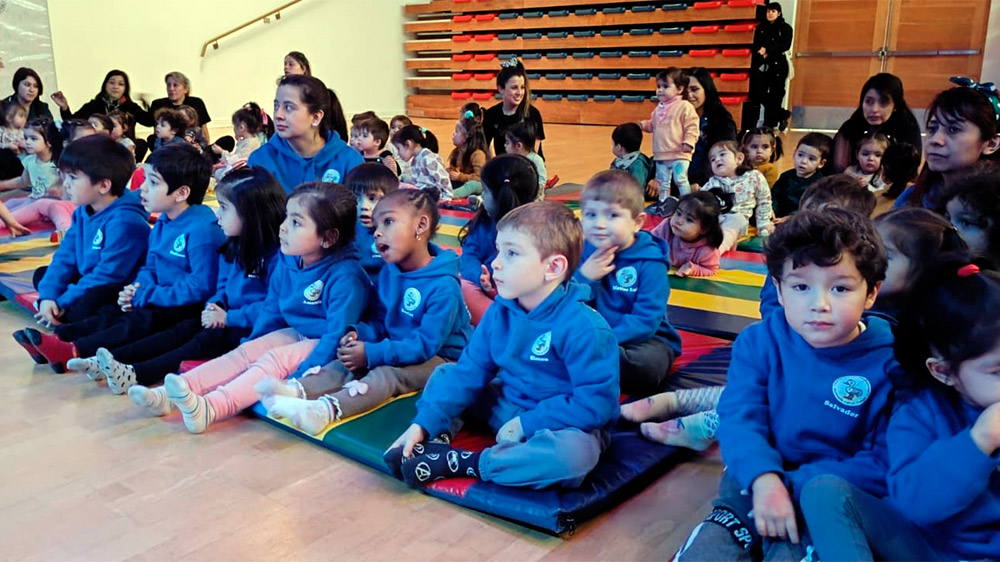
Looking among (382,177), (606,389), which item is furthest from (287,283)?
(606,389)

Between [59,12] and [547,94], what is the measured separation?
7425mm

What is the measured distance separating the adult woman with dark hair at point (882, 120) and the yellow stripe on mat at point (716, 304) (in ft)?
7.64

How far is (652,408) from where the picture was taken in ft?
8.84

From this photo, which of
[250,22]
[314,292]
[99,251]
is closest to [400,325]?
[314,292]

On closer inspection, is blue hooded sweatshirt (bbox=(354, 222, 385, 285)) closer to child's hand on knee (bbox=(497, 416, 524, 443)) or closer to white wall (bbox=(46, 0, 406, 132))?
child's hand on knee (bbox=(497, 416, 524, 443))

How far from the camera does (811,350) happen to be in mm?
1942

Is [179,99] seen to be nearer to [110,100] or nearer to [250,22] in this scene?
[110,100]

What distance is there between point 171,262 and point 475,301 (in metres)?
1.35

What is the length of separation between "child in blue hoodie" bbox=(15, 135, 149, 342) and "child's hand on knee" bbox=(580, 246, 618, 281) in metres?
2.17

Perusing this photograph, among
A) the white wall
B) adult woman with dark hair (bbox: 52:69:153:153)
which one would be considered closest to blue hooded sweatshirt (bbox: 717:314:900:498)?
adult woman with dark hair (bbox: 52:69:153:153)

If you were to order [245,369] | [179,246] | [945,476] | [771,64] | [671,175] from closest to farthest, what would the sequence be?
1. [945,476]
2. [245,369]
3. [179,246]
4. [671,175]
5. [771,64]

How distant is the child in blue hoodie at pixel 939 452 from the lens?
1593 millimetres

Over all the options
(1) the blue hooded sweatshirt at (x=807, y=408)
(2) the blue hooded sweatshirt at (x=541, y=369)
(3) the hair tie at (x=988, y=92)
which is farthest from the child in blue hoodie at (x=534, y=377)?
(3) the hair tie at (x=988, y=92)

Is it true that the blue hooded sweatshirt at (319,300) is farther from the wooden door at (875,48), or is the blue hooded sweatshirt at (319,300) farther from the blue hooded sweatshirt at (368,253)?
the wooden door at (875,48)
